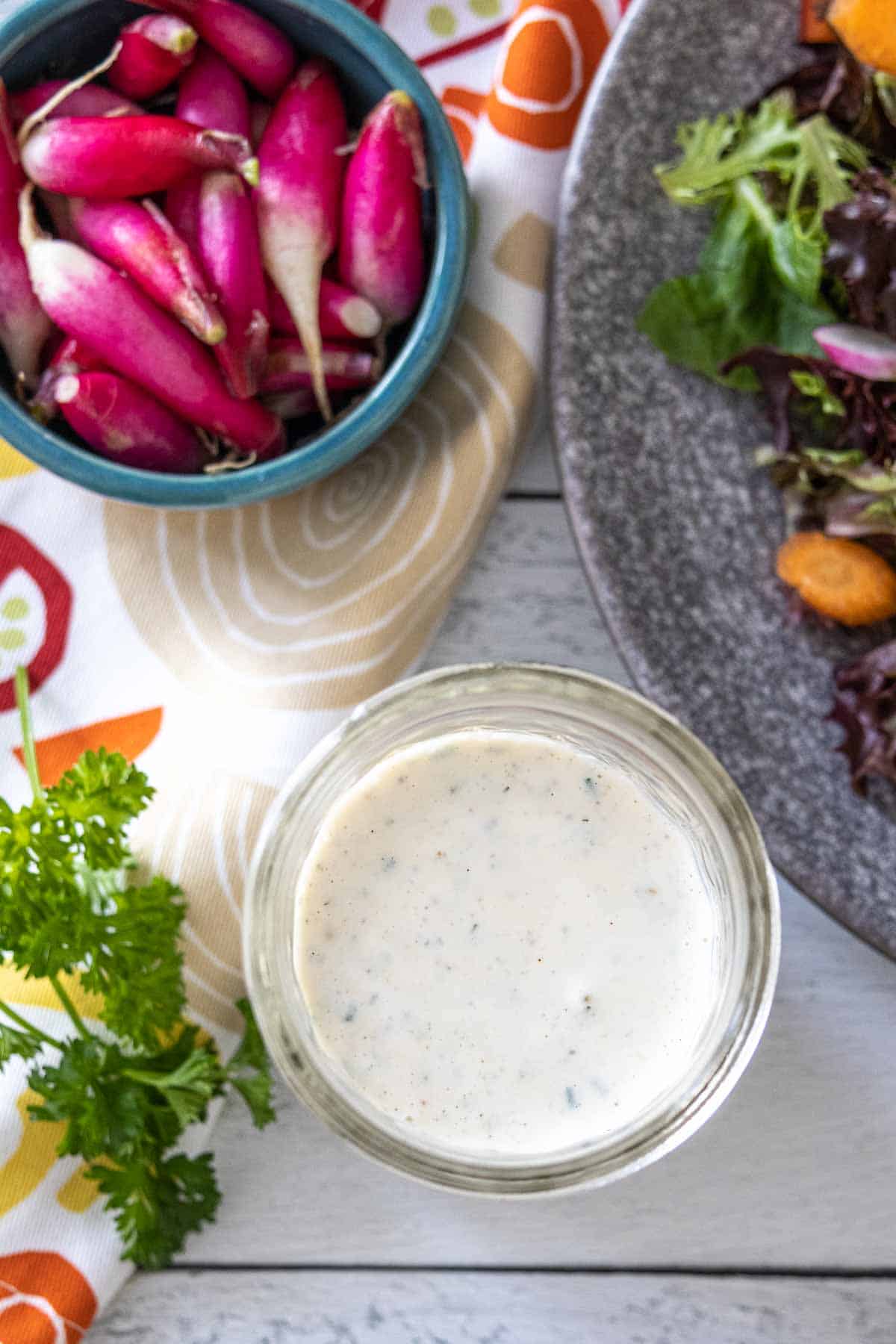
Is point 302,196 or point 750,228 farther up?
point 302,196

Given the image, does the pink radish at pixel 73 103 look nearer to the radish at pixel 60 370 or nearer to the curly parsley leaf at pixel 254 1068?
the radish at pixel 60 370

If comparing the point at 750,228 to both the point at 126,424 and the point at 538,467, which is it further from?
the point at 126,424

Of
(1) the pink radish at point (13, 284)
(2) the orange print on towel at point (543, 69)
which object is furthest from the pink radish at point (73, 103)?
(2) the orange print on towel at point (543, 69)

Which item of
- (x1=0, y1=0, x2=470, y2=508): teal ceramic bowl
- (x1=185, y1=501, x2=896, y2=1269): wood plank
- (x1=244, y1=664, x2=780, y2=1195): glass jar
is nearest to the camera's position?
(x1=244, y1=664, x2=780, y2=1195): glass jar

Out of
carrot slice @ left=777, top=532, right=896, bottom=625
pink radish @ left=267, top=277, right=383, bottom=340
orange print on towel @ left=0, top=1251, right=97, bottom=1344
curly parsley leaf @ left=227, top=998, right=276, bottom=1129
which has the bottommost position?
orange print on towel @ left=0, top=1251, right=97, bottom=1344

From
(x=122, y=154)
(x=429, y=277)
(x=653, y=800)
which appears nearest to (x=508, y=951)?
(x=653, y=800)

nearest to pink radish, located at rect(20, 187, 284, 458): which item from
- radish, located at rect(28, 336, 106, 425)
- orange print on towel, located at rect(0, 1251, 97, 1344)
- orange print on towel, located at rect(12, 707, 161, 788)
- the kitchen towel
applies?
radish, located at rect(28, 336, 106, 425)

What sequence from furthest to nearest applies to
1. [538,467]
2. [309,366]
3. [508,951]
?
[538,467] < [309,366] < [508,951]

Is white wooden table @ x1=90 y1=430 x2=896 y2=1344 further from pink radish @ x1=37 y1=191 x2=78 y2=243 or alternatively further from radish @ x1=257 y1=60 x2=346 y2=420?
pink radish @ x1=37 y1=191 x2=78 y2=243
